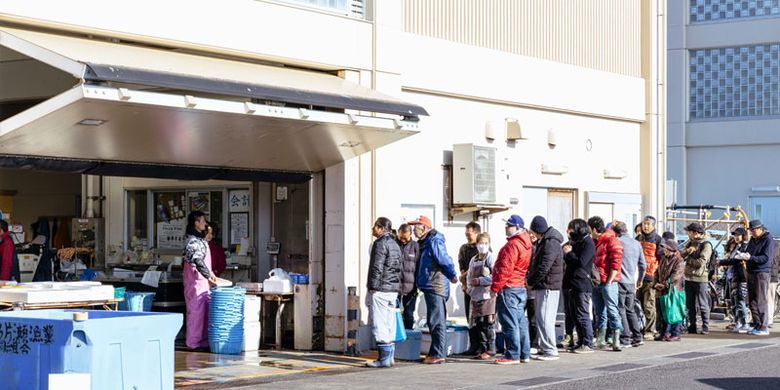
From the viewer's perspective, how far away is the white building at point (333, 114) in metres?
13.3

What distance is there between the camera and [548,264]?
16031mm

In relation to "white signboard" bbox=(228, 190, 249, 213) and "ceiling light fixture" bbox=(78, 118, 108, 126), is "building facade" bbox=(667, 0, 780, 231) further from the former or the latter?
"ceiling light fixture" bbox=(78, 118, 108, 126)

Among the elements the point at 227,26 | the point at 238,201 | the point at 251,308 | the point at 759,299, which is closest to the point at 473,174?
the point at 238,201

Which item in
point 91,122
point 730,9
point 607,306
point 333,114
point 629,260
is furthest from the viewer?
point 730,9

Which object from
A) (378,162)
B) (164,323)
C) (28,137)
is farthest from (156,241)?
(164,323)

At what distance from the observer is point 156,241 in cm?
1977

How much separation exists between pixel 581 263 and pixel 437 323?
2.27 m

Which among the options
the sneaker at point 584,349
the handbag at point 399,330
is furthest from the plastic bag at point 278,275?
the sneaker at point 584,349

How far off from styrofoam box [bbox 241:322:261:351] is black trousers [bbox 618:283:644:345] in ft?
16.6

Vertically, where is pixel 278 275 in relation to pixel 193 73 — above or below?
below

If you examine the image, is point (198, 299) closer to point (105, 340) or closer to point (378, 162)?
point (378, 162)

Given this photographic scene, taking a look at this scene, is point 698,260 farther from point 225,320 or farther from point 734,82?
point 734,82

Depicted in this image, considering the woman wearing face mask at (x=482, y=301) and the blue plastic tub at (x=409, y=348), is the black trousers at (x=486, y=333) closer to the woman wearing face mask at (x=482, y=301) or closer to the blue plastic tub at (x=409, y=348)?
the woman wearing face mask at (x=482, y=301)

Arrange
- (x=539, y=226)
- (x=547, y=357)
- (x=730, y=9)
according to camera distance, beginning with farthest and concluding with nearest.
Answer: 1. (x=730, y=9)
2. (x=539, y=226)
3. (x=547, y=357)
